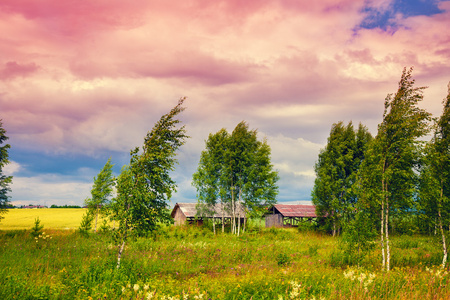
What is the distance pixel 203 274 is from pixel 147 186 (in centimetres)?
496

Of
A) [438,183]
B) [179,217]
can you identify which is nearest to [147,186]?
[438,183]

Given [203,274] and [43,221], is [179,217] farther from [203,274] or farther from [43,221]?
[203,274]

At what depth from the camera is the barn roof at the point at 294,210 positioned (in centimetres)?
4737

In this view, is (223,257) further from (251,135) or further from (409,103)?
(251,135)

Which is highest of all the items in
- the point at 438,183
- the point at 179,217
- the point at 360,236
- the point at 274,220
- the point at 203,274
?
the point at 438,183

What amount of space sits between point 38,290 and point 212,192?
27206 millimetres

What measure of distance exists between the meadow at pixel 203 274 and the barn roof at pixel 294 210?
20.9 meters

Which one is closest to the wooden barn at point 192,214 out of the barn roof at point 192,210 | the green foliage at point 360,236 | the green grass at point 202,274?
the barn roof at point 192,210

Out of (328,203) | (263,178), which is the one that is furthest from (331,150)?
(263,178)

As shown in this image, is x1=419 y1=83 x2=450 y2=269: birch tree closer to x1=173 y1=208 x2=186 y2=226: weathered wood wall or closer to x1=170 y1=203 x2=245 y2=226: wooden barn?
x1=170 y1=203 x2=245 y2=226: wooden barn

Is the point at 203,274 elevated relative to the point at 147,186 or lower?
lower

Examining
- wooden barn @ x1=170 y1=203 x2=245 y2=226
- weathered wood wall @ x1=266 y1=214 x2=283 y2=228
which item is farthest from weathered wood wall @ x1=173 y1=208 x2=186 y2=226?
weathered wood wall @ x1=266 y1=214 x2=283 y2=228

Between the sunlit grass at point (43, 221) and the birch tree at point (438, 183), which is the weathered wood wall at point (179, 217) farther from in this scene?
the birch tree at point (438, 183)

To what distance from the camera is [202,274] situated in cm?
1363
